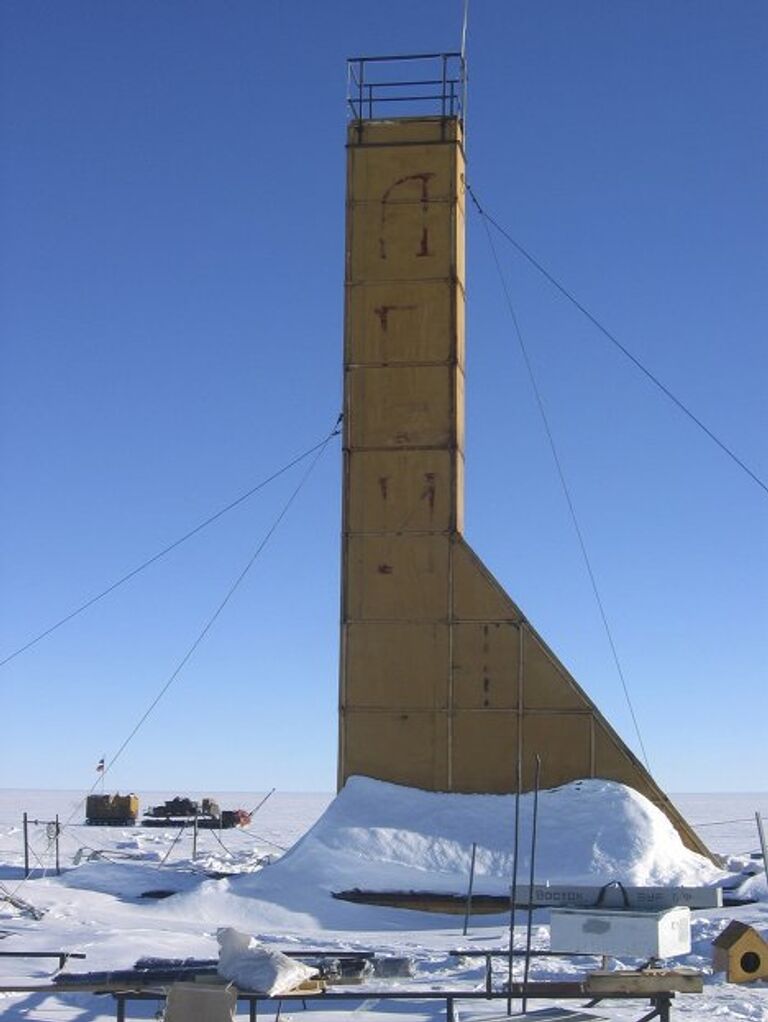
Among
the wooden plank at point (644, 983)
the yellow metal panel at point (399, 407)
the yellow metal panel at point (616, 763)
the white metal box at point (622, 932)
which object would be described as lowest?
the wooden plank at point (644, 983)

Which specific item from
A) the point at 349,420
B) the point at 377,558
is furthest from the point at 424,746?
the point at 349,420

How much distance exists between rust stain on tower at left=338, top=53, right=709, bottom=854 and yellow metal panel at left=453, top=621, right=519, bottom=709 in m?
0.02

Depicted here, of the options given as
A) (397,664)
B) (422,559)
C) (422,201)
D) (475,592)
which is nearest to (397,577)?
(422,559)

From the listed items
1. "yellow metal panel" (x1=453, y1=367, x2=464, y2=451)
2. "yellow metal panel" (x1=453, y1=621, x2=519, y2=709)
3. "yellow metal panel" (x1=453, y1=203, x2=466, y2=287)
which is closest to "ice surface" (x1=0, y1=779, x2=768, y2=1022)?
"yellow metal panel" (x1=453, y1=621, x2=519, y2=709)

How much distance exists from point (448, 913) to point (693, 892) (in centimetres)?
972

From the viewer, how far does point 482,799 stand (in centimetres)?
2348

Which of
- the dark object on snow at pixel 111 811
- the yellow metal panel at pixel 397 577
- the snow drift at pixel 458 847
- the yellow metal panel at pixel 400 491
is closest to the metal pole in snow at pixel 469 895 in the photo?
the snow drift at pixel 458 847

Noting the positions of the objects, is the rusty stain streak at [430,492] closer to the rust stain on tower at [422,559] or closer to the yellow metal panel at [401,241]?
the rust stain on tower at [422,559]

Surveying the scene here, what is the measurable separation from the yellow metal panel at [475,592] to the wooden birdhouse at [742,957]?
10419mm

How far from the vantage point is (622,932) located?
1098 centimetres

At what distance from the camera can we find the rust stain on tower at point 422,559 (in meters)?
23.9

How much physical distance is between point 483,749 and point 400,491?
4.53 m

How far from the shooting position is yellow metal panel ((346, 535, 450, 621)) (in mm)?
24391

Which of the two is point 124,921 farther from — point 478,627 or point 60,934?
point 478,627
